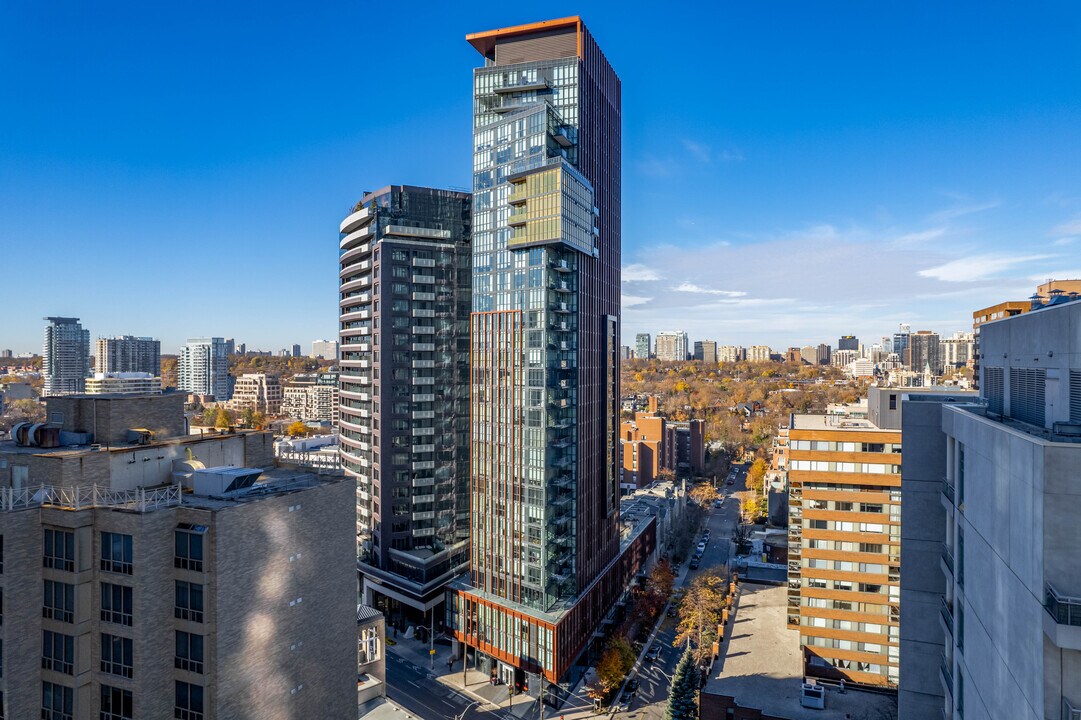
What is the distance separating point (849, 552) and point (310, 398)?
16512 centimetres

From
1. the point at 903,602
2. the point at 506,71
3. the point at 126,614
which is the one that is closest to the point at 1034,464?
the point at 903,602

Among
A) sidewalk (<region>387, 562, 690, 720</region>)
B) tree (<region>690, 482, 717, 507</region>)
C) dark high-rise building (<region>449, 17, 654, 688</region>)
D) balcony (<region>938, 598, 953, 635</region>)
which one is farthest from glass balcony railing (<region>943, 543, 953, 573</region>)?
tree (<region>690, 482, 717, 507</region>)

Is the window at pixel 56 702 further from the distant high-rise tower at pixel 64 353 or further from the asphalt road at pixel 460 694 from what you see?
the distant high-rise tower at pixel 64 353

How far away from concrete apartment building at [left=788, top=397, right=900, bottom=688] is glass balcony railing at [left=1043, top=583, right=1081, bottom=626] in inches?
1427

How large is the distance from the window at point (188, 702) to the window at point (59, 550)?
621cm

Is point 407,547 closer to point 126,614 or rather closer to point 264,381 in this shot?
point 126,614

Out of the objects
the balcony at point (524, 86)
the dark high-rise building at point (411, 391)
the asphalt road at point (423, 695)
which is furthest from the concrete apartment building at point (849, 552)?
the balcony at point (524, 86)

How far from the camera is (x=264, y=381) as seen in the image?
182m

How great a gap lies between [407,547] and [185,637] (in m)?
43.5

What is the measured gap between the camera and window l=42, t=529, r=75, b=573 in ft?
67.8

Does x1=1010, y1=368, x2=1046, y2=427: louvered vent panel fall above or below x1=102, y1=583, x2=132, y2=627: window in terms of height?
above

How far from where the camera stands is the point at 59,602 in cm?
2089

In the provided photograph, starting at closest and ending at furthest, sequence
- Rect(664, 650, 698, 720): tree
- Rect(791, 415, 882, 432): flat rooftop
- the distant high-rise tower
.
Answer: Rect(664, 650, 698, 720): tree < Rect(791, 415, 882, 432): flat rooftop < the distant high-rise tower

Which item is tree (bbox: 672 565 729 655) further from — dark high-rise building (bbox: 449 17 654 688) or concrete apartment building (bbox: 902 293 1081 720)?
concrete apartment building (bbox: 902 293 1081 720)
